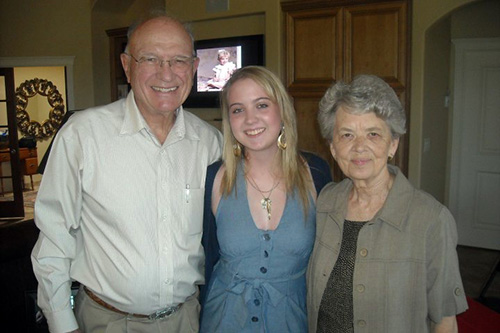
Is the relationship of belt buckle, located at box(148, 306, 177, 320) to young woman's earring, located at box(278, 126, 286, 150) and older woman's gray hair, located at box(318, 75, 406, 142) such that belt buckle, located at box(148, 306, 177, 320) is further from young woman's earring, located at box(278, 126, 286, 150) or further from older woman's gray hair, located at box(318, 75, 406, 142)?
older woman's gray hair, located at box(318, 75, 406, 142)

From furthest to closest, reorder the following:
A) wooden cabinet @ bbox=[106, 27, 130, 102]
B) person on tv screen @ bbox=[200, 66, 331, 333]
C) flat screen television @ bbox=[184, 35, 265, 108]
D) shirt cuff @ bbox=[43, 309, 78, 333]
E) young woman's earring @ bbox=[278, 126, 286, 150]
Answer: wooden cabinet @ bbox=[106, 27, 130, 102], flat screen television @ bbox=[184, 35, 265, 108], young woman's earring @ bbox=[278, 126, 286, 150], person on tv screen @ bbox=[200, 66, 331, 333], shirt cuff @ bbox=[43, 309, 78, 333]

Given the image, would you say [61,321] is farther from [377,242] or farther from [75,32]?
[75,32]

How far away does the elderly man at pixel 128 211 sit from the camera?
1518 millimetres

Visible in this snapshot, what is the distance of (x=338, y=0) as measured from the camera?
412 centimetres

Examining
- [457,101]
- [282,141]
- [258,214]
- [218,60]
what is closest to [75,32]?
[218,60]

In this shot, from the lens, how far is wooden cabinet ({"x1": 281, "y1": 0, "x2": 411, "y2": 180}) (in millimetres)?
3961

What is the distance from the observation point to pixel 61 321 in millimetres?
1519

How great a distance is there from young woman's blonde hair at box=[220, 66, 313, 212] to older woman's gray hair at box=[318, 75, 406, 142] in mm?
283

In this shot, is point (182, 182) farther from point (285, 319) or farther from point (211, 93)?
point (211, 93)

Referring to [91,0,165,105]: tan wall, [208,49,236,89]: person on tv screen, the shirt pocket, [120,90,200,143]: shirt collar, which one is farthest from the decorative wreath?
the shirt pocket

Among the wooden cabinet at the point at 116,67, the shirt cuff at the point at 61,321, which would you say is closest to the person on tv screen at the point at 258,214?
the shirt cuff at the point at 61,321

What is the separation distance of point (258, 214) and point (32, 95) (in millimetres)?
9025

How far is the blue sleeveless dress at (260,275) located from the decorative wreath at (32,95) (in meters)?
8.65

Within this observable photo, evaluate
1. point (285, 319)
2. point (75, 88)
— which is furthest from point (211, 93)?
point (285, 319)
